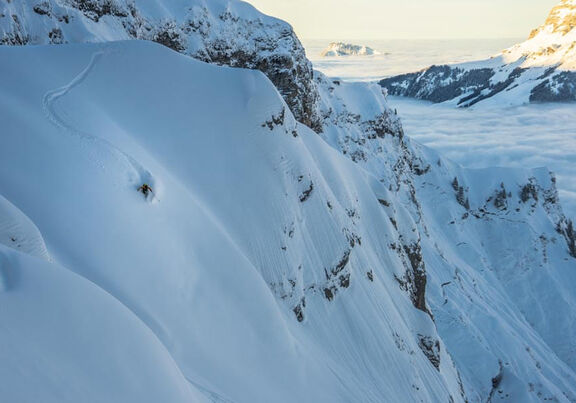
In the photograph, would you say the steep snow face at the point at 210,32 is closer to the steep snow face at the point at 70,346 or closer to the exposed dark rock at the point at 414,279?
the exposed dark rock at the point at 414,279

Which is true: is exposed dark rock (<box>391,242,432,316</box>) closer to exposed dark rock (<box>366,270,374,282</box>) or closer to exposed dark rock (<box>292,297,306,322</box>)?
exposed dark rock (<box>366,270,374,282</box>)

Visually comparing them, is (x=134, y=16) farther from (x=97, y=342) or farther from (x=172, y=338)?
(x=97, y=342)

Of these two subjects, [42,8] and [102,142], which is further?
[42,8]

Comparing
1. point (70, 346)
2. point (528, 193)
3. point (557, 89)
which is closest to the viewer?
point (70, 346)

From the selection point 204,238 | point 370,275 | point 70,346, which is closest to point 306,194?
point 370,275

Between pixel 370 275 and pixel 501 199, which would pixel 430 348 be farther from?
pixel 501 199

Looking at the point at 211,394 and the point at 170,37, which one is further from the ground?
the point at 170,37

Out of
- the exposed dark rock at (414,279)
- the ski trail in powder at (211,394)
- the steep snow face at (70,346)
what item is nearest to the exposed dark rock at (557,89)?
the exposed dark rock at (414,279)
